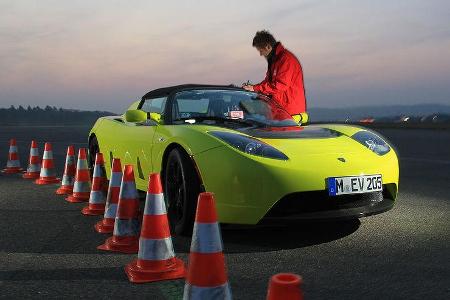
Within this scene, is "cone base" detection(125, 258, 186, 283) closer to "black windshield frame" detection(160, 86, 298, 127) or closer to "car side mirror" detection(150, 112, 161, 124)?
"black windshield frame" detection(160, 86, 298, 127)

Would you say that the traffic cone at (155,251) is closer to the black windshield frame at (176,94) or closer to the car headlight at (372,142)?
the black windshield frame at (176,94)

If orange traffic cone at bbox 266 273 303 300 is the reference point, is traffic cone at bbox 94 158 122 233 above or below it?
below

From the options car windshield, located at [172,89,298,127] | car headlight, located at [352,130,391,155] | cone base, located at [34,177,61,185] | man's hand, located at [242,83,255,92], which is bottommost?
cone base, located at [34,177,61,185]

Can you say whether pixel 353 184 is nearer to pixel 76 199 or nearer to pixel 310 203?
pixel 310 203

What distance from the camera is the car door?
19.0 feet

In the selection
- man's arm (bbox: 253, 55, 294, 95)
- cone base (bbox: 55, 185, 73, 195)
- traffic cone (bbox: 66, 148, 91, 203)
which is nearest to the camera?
traffic cone (bbox: 66, 148, 91, 203)

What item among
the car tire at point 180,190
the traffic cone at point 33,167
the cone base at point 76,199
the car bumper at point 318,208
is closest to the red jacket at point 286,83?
the car tire at point 180,190

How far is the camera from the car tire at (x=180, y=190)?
4766mm

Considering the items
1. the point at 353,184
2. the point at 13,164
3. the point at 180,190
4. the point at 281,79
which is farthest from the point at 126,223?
the point at 13,164

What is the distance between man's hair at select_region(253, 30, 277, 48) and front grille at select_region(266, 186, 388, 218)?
3242 mm

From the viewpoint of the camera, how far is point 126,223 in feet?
A: 14.9

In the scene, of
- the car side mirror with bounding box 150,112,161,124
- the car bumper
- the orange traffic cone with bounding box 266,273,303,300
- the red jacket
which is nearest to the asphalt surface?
the car bumper

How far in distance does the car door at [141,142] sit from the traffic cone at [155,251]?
176cm

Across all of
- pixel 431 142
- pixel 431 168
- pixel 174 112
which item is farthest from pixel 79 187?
pixel 431 142
